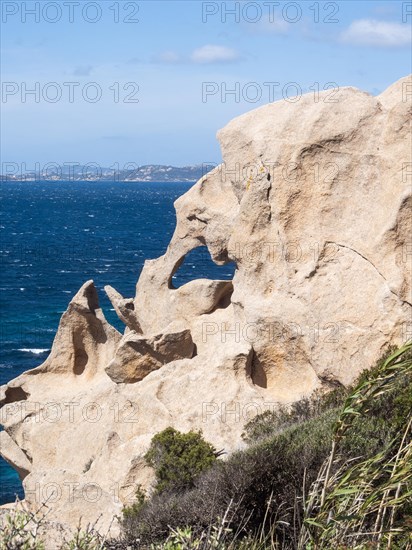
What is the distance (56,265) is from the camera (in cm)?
8544

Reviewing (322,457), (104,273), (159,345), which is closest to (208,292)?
(159,345)

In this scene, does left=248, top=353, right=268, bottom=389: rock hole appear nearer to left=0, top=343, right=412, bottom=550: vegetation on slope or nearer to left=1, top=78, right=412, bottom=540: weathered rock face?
left=1, top=78, right=412, bottom=540: weathered rock face

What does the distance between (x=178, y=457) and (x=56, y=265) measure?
69493mm

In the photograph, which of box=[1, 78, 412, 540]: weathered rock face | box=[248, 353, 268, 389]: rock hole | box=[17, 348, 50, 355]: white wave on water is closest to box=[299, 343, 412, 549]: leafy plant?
box=[1, 78, 412, 540]: weathered rock face

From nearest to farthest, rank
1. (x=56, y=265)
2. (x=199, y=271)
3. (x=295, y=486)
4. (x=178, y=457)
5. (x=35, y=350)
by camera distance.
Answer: (x=295, y=486) < (x=178, y=457) < (x=35, y=350) < (x=199, y=271) < (x=56, y=265)

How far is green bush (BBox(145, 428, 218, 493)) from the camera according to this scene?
1686 cm

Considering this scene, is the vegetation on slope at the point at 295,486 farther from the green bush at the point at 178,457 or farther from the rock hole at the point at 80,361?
the rock hole at the point at 80,361

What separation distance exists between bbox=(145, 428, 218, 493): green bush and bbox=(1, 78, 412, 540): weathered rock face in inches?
23.3

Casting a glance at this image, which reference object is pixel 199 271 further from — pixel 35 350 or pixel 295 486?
pixel 295 486

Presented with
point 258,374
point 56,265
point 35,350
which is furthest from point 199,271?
point 258,374

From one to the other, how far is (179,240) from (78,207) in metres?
152

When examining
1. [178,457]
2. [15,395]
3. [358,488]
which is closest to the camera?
[358,488]

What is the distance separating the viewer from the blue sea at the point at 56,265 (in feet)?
171

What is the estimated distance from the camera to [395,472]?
338 inches
